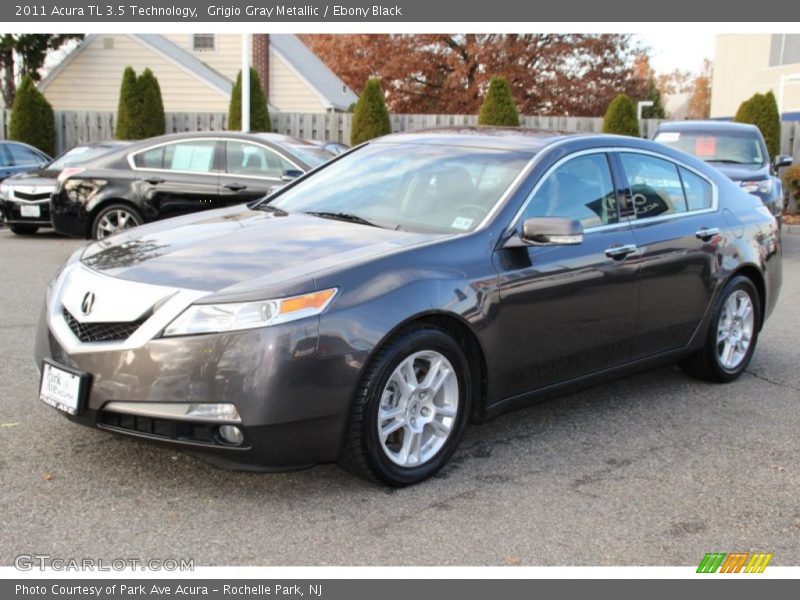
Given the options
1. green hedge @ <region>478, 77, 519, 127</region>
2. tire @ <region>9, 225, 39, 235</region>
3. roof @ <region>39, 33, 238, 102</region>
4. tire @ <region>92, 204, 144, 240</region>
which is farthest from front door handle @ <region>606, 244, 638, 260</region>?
roof @ <region>39, 33, 238, 102</region>

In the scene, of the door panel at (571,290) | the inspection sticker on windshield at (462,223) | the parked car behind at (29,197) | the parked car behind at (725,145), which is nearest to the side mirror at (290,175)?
the parked car behind at (29,197)

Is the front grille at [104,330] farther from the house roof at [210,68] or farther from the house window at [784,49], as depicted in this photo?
the house window at [784,49]

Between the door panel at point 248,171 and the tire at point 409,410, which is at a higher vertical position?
the door panel at point 248,171

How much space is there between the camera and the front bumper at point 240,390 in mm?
3650

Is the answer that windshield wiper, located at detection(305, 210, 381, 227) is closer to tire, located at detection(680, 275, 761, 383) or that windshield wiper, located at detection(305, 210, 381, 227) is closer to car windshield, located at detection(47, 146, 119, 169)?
tire, located at detection(680, 275, 761, 383)

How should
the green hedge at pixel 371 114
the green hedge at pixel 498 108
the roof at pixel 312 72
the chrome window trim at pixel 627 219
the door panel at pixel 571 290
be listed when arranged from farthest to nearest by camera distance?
the roof at pixel 312 72 → the green hedge at pixel 498 108 → the green hedge at pixel 371 114 → the chrome window trim at pixel 627 219 → the door panel at pixel 571 290

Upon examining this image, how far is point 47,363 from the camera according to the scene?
13.4ft

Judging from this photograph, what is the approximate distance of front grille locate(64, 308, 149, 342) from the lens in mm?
3818

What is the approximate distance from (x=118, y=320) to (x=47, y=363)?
500 millimetres

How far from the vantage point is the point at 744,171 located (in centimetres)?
1292

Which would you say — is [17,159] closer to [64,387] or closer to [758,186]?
[758,186]

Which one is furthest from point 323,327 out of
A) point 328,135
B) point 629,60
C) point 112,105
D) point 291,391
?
point 629,60

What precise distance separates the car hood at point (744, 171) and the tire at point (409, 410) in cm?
956

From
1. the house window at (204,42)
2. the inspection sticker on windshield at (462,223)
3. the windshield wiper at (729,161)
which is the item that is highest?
the house window at (204,42)
